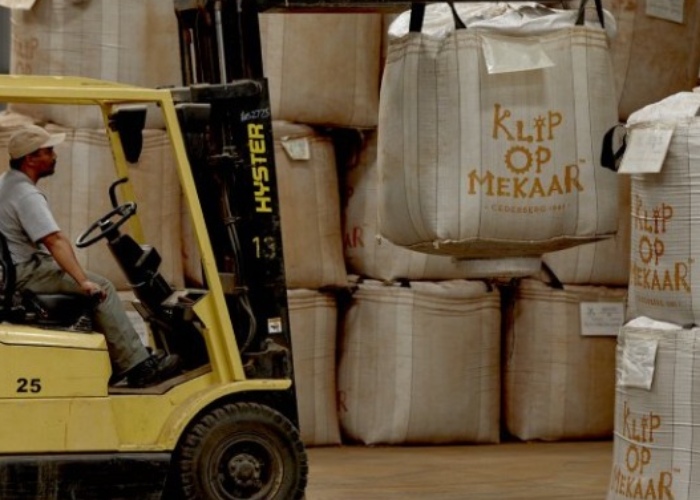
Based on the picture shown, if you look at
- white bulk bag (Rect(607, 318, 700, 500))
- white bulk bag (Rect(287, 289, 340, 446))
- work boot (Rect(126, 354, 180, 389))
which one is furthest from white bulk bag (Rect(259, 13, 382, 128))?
white bulk bag (Rect(607, 318, 700, 500))

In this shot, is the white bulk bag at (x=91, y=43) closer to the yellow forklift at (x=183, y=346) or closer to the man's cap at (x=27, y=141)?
the yellow forklift at (x=183, y=346)

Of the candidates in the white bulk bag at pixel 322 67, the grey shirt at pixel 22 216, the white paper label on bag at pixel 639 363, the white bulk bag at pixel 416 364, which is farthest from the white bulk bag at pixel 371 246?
the grey shirt at pixel 22 216

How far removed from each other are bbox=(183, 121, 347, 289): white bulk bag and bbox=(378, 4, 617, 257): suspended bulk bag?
267 cm

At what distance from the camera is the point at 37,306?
6266mm

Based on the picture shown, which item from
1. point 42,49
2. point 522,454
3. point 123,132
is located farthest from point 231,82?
point 522,454

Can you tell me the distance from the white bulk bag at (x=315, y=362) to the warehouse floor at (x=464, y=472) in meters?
Answer: 0.12

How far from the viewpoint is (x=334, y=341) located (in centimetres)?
943

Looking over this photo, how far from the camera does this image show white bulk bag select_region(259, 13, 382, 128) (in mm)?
8938

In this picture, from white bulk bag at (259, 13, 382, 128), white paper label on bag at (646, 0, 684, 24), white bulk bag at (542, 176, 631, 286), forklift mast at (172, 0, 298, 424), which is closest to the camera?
forklift mast at (172, 0, 298, 424)

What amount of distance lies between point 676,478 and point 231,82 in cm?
215

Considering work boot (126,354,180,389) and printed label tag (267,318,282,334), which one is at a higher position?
printed label tag (267,318,282,334)

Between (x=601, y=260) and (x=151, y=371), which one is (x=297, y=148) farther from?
(x=151, y=371)

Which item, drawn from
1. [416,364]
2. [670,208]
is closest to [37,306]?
[670,208]

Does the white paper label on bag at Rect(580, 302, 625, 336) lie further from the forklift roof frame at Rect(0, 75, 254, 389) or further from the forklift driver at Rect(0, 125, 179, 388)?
the forklift driver at Rect(0, 125, 179, 388)
